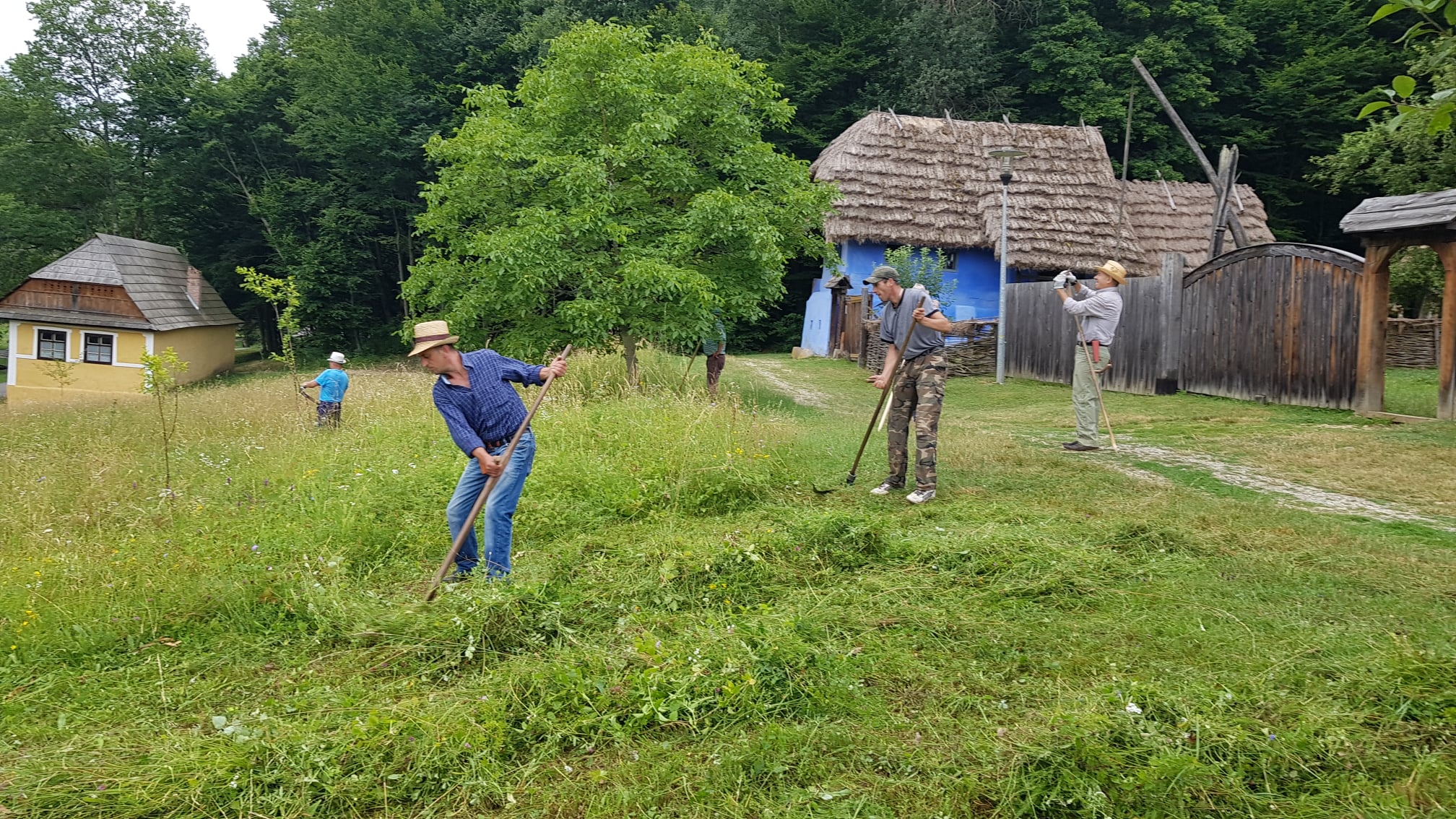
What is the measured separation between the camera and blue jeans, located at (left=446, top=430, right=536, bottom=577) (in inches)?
212

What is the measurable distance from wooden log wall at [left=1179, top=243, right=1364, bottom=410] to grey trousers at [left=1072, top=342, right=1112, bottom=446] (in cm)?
428

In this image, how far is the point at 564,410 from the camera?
9945 millimetres

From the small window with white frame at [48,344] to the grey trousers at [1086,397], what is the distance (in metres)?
31.5

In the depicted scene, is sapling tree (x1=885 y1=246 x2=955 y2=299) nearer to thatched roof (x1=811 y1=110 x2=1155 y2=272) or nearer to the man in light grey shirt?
thatched roof (x1=811 y1=110 x2=1155 y2=272)

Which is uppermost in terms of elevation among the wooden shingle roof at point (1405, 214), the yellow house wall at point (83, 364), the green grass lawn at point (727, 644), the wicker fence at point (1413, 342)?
the wooden shingle roof at point (1405, 214)

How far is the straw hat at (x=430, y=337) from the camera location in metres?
5.42

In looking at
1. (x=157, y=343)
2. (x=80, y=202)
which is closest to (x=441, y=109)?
(x=157, y=343)

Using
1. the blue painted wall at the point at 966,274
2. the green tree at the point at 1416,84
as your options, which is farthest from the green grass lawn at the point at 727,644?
the blue painted wall at the point at 966,274

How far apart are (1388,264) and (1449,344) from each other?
1.18m

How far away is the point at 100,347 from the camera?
95.1ft

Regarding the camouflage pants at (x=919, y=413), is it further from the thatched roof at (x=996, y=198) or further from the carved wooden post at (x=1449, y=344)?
the thatched roof at (x=996, y=198)

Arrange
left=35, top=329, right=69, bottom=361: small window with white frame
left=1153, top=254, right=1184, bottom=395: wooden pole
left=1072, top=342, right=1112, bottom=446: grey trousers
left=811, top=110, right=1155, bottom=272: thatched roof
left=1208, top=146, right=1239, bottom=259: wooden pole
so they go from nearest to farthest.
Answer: left=1072, top=342, right=1112, bottom=446: grey trousers → left=1153, top=254, right=1184, bottom=395: wooden pole → left=1208, top=146, right=1239, bottom=259: wooden pole → left=811, top=110, right=1155, bottom=272: thatched roof → left=35, top=329, right=69, bottom=361: small window with white frame

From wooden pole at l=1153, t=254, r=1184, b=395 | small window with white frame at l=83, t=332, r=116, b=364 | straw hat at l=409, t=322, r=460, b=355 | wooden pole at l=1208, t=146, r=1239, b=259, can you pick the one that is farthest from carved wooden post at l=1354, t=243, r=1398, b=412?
small window with white frame at l=83, t=332, r=116, b=364

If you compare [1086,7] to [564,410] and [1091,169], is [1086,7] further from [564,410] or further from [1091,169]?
[564,410]
